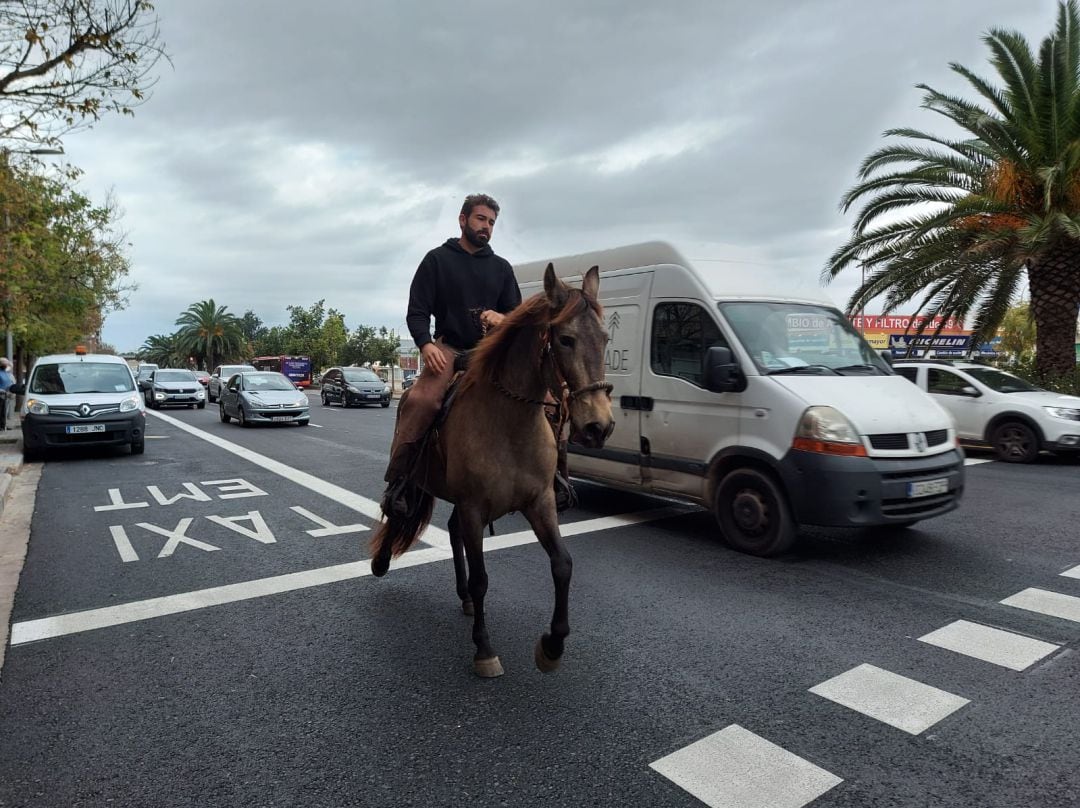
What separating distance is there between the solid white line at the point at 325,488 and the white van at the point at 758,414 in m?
1.94

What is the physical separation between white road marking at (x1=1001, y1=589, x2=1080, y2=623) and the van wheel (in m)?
1.47

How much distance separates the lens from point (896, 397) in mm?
5664

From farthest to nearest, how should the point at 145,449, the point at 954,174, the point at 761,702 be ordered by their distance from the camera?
the point at 954,174 → the point at 145,449 → the point at 761,702

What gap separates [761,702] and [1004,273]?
13908 millimetres

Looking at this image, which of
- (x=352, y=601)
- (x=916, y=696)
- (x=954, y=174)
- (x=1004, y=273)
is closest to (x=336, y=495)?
(x=352, y=601)

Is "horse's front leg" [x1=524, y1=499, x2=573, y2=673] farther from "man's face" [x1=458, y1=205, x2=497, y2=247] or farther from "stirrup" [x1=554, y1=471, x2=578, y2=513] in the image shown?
"man's face" [x1=458, y1=205, x2=497, y2=247]

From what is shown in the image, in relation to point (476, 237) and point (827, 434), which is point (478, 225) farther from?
point (827, 434)

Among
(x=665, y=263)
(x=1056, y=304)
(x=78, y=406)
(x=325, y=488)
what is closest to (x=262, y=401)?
(x=78, y=406)

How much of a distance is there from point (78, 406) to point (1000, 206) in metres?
17.0

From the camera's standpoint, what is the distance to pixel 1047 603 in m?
4.45

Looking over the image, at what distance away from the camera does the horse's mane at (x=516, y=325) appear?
9.92 ft

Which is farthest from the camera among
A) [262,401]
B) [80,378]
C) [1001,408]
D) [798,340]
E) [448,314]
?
[262,401]

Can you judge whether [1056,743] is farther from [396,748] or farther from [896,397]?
[896,397]

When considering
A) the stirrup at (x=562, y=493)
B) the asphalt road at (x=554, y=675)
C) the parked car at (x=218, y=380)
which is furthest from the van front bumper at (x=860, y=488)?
the parked car at (x=218, y=380)
